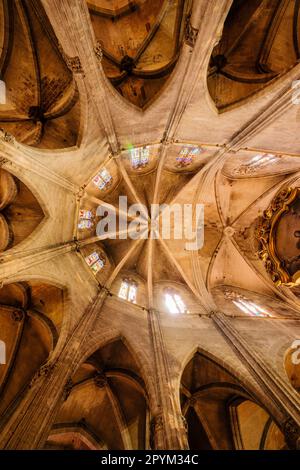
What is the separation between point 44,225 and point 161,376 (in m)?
5.53

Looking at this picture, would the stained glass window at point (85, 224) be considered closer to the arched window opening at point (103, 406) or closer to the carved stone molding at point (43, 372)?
the arched window opening at point (103, 406)

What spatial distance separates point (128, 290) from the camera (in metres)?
11.5

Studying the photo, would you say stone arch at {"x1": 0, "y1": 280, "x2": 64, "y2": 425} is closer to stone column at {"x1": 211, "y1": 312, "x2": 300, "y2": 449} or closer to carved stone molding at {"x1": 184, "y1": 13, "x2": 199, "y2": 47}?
stone column at {"x1": 211, "y1": 312, "x2": 300, "y2": 449}

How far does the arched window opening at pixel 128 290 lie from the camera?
1075cm

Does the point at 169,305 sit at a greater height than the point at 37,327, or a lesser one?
greater

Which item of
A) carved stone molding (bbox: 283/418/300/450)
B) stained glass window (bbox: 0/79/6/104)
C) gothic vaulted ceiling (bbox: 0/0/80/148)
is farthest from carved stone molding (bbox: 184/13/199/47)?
carved stone molding (bbox: 283/418/300/450)

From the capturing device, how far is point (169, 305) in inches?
429

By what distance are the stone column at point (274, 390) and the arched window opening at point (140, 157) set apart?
790 cm

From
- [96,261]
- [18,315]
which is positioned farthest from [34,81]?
[18,315]

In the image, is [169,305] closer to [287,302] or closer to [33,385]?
[287,302]

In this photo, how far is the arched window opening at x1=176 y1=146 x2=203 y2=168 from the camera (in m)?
10.3

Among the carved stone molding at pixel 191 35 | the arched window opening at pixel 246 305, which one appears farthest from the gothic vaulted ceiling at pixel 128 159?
the arched window opening at pixel 246 305

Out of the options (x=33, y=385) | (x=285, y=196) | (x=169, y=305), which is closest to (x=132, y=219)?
(x=169, y=305)

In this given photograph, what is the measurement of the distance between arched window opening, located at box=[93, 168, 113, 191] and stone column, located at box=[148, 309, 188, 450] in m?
7.39
